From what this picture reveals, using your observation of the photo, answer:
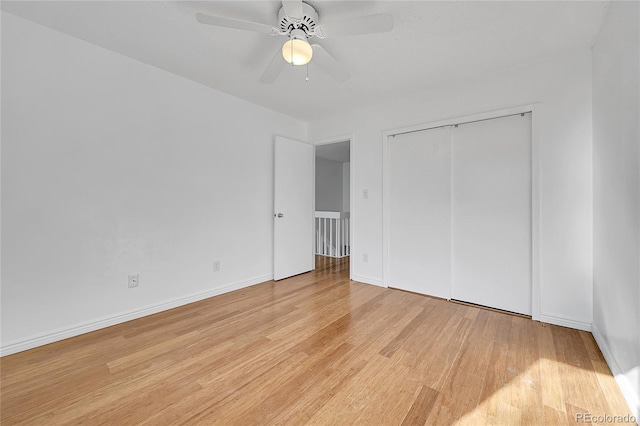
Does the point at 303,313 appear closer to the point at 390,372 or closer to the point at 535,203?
the point at 390,372

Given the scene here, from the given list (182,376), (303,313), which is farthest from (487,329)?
(182,376)

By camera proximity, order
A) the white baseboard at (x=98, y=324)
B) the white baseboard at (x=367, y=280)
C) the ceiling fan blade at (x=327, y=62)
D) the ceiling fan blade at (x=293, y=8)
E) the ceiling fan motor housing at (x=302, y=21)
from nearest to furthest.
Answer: the ceiling fan blade at (x=293, y=8) → the ceiling fan motor housing at (x=302, y=21) → the white baseboard at (x=98, y=324) → the ceiling fan blade at (x=327, y=62) → the white baseboard at (x=367, y=280)

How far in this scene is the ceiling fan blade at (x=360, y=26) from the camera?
1.50 metres

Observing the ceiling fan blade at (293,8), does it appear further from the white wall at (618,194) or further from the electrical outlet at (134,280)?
the electrical outlet at (134,280)

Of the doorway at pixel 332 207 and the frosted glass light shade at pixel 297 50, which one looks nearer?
the frosted glass light shade at pixel 297 50

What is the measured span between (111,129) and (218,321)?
1882 mm

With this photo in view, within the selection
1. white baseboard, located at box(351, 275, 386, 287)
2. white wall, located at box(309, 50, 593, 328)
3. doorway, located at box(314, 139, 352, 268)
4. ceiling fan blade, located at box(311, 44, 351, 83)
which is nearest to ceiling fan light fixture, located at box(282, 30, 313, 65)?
ceiling fan blade, located at box(311, 44, 351, 83)

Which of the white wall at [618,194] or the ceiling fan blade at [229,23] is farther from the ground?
the ceiling fan blade at [229,23]

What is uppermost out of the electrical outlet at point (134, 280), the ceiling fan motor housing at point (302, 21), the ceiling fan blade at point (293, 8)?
the ceiling fan motor housing at point (302, 21)

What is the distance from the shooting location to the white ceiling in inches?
67.9

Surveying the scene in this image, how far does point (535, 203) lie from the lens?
2328 millimetres

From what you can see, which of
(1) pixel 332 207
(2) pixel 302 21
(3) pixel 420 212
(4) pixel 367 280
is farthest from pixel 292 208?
(1) pixel 332 207

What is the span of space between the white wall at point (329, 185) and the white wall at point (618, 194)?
5.31 meters

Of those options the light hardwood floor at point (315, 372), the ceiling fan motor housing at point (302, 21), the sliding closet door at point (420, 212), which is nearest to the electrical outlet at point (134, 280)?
the light hardwood floor at point (315, 372)
